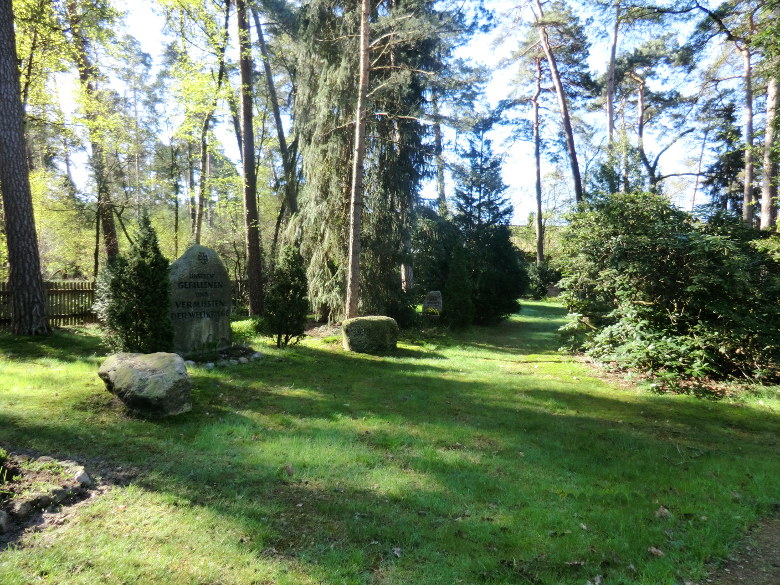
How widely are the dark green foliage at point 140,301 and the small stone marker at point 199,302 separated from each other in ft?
3.52

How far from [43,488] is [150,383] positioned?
6.69 feet

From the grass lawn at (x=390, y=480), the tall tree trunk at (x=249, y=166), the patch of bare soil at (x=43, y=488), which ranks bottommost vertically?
the grass lawn at (x=390, y=480)

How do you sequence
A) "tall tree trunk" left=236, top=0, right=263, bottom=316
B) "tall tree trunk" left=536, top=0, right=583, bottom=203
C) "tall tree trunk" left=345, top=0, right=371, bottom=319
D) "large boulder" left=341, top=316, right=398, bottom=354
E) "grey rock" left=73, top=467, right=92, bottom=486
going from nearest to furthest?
"grey rock" left=73, top=467, right=92, bottom=486 → "large boulder" left=341, top=316, right=398, bottom=354 → "tall tree trunk" left=345, top=0, right=371, bottom=319 → "tall tree trunk" left=236, top=0, right=263, bottom=316 → "tall tree trunk" left=536, top=0, right=583, bottom=203

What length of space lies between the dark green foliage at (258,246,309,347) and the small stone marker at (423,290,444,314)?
6.79 metres

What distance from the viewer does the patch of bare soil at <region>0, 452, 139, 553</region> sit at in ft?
9.89

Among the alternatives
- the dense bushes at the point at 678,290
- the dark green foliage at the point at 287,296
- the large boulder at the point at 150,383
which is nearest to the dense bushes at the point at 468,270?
the dense bushes at the point at 678,290

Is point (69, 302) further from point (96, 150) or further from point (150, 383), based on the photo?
point (150, 383)

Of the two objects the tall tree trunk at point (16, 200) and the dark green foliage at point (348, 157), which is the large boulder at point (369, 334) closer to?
the dark green foliage at point (348, 157)

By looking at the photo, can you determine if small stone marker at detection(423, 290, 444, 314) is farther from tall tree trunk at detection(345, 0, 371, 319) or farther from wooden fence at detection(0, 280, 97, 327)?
wooden fence at detection(0, 280, 97, 327)

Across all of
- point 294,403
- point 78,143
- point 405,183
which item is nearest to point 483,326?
point 405,183

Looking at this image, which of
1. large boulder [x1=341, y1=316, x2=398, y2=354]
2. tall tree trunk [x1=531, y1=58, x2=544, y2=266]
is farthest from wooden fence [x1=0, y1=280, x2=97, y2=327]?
tall tree trunk [x1=531, y1=58, x2=544, y2=266]

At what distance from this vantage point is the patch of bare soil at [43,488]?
301 cm

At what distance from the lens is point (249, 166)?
556 inches

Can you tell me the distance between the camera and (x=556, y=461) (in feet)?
15.4
